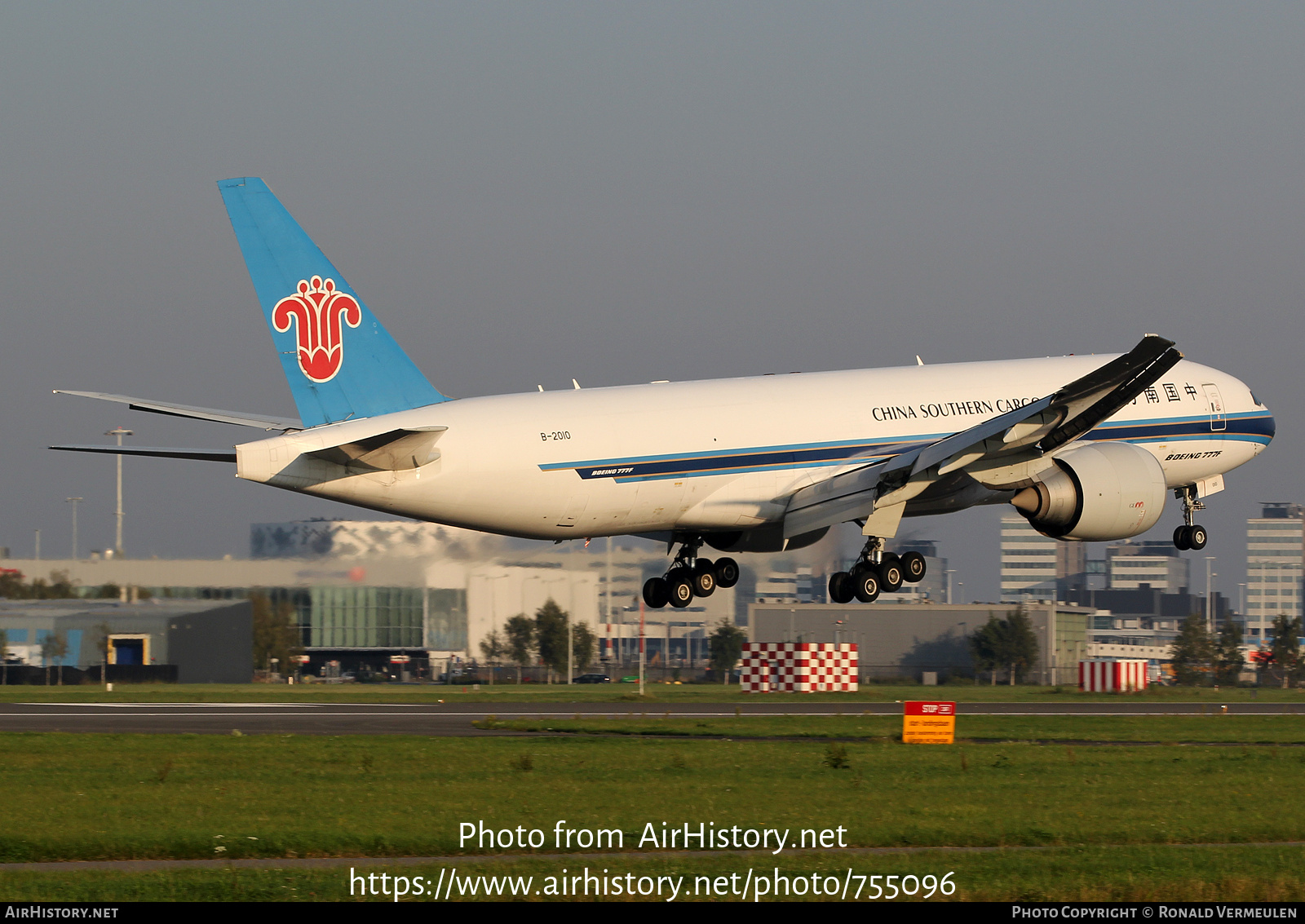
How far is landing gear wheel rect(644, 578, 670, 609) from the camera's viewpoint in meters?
41.0

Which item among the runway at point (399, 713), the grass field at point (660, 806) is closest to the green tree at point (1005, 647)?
the runway at point (399, 713)

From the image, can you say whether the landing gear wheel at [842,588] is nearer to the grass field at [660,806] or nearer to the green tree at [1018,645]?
the grass field at [660,806]

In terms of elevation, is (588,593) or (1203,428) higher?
(1203,428)

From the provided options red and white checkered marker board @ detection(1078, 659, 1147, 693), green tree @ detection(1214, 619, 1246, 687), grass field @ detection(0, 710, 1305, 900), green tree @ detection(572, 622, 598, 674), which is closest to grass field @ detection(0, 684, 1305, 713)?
red and white checkered marker board @ detection(1078, 659, 1147, 693)

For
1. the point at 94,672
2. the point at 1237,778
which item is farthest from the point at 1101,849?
the point at 94,672

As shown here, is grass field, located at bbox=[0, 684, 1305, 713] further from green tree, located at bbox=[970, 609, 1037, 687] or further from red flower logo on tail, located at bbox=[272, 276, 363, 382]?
red flower logo on tail, located at bbox=[272, 276, 363, 382]

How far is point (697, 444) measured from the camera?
36469 mm

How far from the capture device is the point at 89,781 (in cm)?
2750

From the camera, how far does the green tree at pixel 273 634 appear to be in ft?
249

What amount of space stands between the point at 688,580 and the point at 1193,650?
264 feet

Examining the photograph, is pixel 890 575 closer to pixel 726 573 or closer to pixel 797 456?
pixel 797 456

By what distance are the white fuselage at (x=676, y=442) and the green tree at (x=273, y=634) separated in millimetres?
41799
